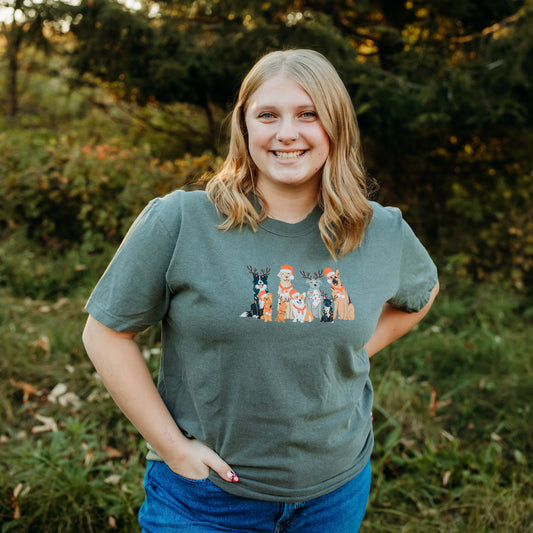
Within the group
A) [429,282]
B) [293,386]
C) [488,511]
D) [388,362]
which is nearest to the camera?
[293,386]

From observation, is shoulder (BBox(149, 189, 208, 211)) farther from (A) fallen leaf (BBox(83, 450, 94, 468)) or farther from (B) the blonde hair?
(A) fallen leaf (BBox(83, 450, 94, 468))

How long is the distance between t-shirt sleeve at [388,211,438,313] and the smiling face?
43 centimetres

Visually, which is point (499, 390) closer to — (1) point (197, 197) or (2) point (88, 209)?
(1) point (197, 197)

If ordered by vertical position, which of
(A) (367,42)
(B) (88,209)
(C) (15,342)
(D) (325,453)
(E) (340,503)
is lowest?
→ (C) (15,342)

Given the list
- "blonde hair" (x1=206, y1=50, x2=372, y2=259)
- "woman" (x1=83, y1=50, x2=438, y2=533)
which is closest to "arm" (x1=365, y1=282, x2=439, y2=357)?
"woman" (x1=83, y1=50, x2=438, y2=533)

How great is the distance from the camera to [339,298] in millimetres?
1523

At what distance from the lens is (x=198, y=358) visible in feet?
4.81

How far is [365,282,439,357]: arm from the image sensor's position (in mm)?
1996

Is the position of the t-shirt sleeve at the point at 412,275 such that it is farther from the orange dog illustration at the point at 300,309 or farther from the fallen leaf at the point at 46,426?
the fallen leaf at the point at 46,426

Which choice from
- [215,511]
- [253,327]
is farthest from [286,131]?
[215,511]

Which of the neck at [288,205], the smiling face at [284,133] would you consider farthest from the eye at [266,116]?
the neck at [288,205]

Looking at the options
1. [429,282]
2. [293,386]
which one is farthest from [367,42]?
[293,386]

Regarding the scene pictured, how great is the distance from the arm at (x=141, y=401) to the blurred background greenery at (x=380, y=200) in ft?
3.63

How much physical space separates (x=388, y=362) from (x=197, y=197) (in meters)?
2.86
